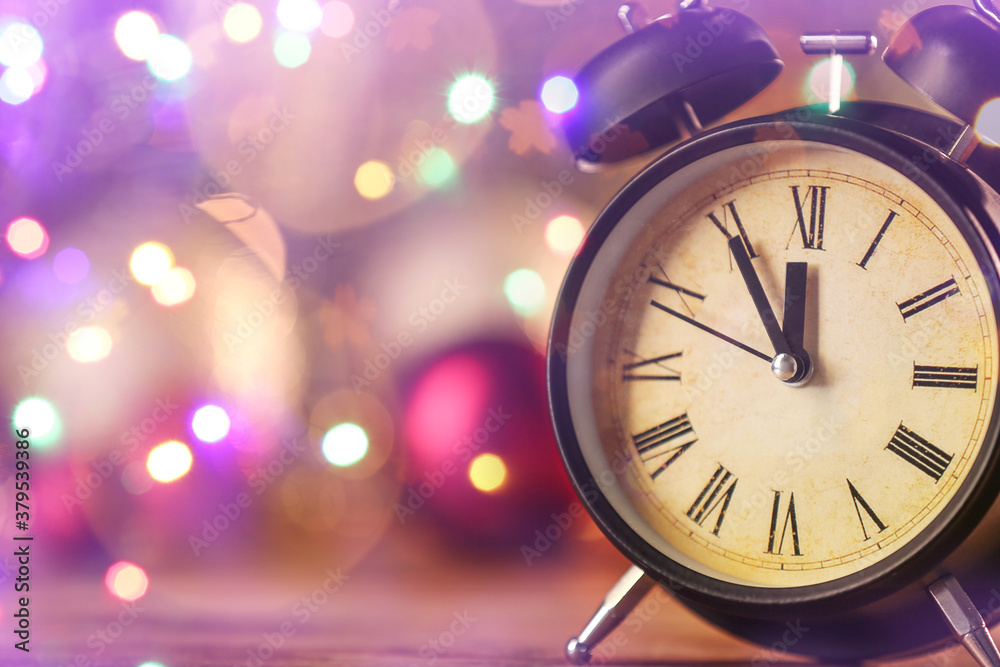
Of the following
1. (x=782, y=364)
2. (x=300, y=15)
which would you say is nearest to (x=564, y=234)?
(x=782, y=364)

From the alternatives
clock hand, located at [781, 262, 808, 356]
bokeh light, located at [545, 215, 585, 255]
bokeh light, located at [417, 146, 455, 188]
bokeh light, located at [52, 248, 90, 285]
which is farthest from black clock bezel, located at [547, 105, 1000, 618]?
bokeh light, located at [52, 248, 90, 285]

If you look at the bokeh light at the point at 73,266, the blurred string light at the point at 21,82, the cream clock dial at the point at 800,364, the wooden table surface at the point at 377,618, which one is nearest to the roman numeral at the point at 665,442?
the cream clock dial at the point at 800,364

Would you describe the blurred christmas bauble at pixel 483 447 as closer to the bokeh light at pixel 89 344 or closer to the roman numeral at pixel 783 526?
the roman numeral at pixel 783 526

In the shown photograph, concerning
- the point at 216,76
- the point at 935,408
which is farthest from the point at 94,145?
the point at 935,408

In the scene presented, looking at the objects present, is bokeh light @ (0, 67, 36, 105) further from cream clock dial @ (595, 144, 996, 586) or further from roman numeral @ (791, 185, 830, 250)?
roman numeral @ (791, 185, 830, 250)

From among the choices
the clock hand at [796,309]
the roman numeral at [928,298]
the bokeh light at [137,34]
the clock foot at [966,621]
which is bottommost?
the clock foot at [966,621]

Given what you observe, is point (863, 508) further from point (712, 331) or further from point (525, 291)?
point (525, 291)
